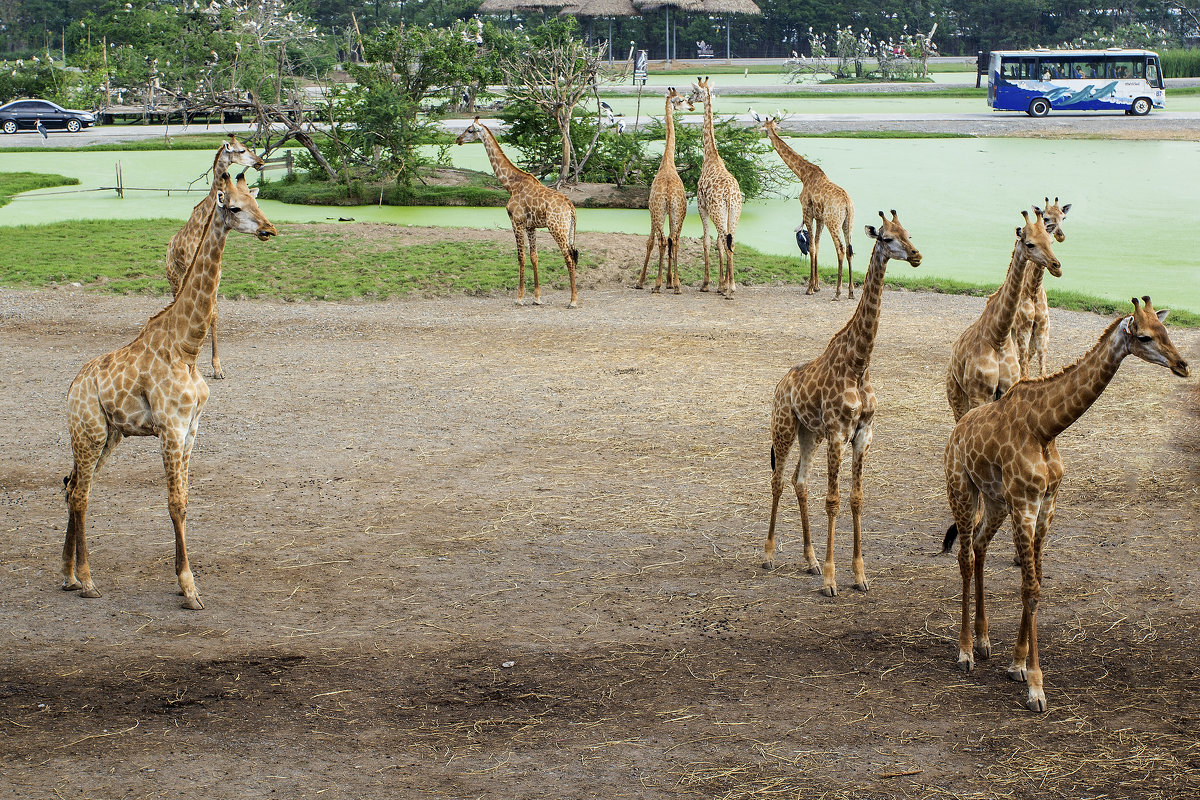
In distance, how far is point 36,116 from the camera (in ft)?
117

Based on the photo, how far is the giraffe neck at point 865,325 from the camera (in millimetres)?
6270

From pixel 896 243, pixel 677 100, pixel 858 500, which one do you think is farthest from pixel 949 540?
pixel 677 100

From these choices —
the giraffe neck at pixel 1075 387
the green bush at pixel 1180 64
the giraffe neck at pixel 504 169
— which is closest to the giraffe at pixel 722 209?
the giraffe neck at pixel 504 169

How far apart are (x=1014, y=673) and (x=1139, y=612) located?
49.0 inches

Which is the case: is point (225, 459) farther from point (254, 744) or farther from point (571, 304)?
point (571, 304)

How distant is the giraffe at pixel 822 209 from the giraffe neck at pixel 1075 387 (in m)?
9.15

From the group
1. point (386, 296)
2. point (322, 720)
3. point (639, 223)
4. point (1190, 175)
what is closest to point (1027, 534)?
point (322, 720)

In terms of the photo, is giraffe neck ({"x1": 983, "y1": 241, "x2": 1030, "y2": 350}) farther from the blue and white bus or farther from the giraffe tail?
the blue and white bus

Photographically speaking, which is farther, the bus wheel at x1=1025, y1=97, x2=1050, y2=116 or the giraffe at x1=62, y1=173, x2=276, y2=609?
the bus wheel at x1=1025, y1=97, x2=1050, y2=116

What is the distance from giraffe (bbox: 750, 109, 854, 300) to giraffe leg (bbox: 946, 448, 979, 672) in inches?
352

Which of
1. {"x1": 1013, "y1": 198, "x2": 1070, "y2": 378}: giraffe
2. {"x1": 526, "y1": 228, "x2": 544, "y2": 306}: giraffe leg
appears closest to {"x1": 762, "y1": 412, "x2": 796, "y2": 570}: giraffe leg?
{"x1": 1013, "y1": 198, "x2": 1070, "y2": 378}: giraffe

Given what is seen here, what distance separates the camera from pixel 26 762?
4.90 m

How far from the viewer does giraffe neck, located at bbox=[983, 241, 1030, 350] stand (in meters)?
6.84

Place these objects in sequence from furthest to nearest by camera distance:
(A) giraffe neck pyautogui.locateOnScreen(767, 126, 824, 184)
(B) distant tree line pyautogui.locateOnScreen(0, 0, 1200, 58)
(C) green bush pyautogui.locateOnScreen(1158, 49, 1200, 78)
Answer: (B) distant tree line pyautogui.locateOnScreen(0, 0, 1200, 58)
(C) green bush pyautogui.locateOnScreen(1158, 49, 1200, 78)
(A) giraffe neck pyautogui.locateOnScreen(767, 126, 824, 184)
